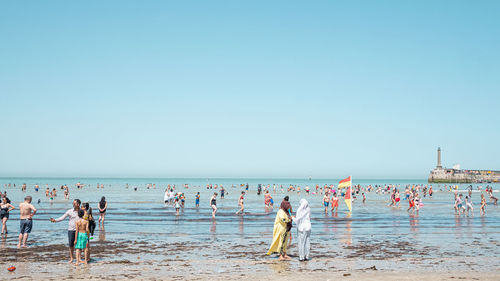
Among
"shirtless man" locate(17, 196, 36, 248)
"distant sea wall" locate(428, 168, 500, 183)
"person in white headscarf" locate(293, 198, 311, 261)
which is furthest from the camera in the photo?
"distant sea wall" locate(428, 168, 500, 183)

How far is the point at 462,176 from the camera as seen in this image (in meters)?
164

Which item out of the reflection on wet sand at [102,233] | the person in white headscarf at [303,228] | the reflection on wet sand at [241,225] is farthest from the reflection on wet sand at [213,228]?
the person in white headscarf at [303,228]

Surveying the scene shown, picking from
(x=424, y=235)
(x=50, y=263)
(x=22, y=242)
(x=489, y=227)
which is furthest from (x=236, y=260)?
(x=489, y=227)

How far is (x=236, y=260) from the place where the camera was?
1438 centimetres

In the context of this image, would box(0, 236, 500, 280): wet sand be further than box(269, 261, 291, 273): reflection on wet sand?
No

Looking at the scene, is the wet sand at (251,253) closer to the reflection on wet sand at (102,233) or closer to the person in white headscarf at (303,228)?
the reflection on wet sand at (102,233)

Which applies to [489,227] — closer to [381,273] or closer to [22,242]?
[381,273]

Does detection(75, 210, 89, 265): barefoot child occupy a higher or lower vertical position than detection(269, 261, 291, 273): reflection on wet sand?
higher

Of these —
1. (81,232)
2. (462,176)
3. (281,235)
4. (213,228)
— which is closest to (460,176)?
(462,176)

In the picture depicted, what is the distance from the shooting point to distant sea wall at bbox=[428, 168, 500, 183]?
164375mm

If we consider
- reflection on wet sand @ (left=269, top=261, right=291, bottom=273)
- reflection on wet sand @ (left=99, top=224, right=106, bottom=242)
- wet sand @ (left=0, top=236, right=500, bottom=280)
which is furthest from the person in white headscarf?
reflection on wet sand @ (left=99, top=224, right=106, bottom=242)

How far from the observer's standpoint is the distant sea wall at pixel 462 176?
6471 inches

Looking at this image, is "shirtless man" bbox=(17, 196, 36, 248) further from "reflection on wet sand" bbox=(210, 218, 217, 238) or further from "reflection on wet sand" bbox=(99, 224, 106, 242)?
"reflection on wet sand" bbox=(210, 218, 217, 238)

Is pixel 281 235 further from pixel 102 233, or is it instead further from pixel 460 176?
pixel 460 176
